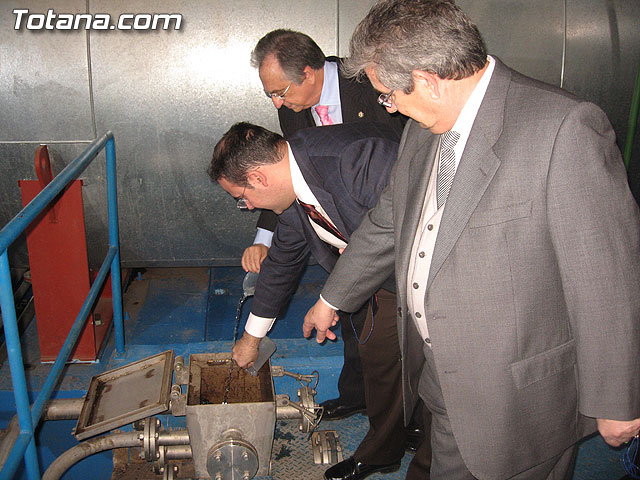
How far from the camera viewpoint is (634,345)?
130 centimetres

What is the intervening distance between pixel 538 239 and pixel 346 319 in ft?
5.08

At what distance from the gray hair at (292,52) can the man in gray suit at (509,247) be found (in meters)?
1.17

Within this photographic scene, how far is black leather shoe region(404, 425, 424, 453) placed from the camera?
263 cm

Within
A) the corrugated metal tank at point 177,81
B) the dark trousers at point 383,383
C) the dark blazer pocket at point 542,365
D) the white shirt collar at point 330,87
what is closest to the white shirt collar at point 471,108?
the dark blazer pocket at point 542,365

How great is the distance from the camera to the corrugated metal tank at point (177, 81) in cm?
303

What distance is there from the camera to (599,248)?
125 cm

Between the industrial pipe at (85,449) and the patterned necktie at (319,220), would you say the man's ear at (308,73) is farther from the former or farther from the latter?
the industrial pipe at (85,449)

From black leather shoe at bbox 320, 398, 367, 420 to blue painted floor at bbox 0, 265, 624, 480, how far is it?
32 mm

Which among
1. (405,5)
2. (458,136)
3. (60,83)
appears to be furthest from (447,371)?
(60,83)

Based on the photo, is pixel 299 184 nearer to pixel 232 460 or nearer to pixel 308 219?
pixel 308 219

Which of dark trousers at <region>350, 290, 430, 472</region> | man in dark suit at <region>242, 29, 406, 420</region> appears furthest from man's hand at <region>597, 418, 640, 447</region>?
man in dark suit at <region>242, 29, 406, 420</region>

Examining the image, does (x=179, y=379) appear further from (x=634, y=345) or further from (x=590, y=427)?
(x=634, y=345)

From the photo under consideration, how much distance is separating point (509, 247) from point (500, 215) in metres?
0.08

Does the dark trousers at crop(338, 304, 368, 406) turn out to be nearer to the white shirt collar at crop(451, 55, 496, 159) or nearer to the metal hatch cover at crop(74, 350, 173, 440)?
the metal hatch cover at crop(74, 350, 173, 440)
